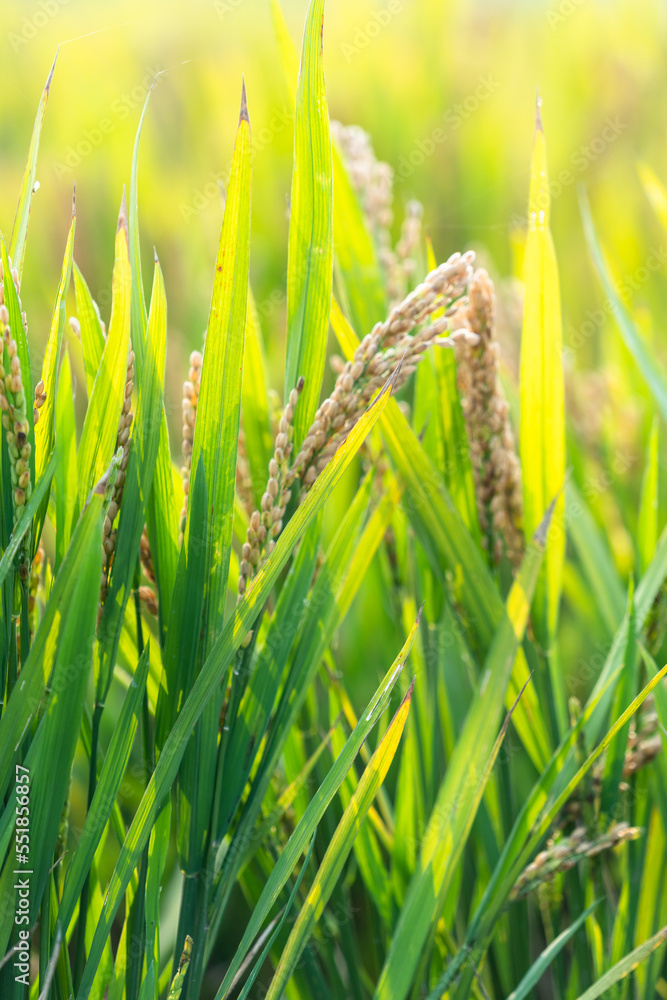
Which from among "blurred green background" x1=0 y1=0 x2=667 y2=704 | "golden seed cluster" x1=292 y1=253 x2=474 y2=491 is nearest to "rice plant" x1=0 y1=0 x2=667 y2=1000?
"golden seed cluster" x1=292 y1=253 x2=474 y2=491

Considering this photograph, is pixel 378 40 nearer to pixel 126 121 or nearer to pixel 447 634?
pixel 126 121

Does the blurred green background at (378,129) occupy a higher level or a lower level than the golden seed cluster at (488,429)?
higher

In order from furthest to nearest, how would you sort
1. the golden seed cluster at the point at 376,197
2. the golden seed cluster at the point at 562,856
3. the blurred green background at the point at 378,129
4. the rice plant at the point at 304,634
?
the blurred green background at the point at 378,129
the golden seed cluster at the point at 376,197
the golden seed cluster at the point at 562,856
the rice plant at the point at 304,634

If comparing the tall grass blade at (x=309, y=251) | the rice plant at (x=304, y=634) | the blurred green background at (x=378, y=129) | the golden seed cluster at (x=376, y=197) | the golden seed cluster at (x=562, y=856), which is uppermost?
the blurred green background at (x=378, y=129)

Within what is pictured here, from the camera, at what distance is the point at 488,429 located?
0.59 m

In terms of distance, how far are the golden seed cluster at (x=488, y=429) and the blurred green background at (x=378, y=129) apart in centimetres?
64

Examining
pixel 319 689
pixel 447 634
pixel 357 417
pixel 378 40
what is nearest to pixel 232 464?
pixel 357 417

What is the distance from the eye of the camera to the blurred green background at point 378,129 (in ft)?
4.85

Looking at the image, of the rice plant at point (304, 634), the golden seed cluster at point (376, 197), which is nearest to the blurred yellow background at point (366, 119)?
the golden seed cluster at point (376, 197)

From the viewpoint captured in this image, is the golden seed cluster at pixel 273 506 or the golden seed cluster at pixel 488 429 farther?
the golden seed cluster at pixel 488 429

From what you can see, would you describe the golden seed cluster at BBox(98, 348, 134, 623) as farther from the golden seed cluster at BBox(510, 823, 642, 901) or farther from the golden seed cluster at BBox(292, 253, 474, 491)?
the golden seed cluster at BBox(510, 823, 642, 901)

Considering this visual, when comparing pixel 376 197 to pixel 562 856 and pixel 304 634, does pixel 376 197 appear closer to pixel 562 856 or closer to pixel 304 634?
pixel 304 634

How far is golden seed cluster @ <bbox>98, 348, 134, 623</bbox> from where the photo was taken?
44cm

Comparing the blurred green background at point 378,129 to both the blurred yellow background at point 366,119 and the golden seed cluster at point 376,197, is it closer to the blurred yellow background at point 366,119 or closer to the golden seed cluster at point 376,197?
the blurred yellow background at point 366,119
